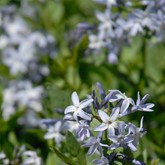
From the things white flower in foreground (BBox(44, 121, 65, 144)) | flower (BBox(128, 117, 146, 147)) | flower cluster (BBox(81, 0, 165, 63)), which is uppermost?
flower cluster (BBox(81, 0, 165, 63))

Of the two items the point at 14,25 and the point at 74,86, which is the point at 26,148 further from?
the point at 14,25

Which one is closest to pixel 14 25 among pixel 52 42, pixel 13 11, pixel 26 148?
pixel 13 11

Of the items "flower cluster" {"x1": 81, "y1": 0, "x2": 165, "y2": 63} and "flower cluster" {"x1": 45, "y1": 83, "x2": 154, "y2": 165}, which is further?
"flower cluster" {"x1": 81, "y1": 0, "x2": 165, "y2": 63}

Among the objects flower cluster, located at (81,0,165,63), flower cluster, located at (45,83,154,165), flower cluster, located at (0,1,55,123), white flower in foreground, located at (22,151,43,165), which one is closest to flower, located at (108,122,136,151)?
flower cluster, located at (45,83,154,165)

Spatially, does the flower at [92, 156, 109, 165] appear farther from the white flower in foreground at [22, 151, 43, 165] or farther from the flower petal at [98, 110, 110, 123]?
the white flower in foreground at [22, 151, 43, 165]

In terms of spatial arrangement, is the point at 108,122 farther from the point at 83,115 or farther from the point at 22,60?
the point at 22,60

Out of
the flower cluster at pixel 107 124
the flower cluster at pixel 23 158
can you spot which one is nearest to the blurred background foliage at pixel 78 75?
Answer: the flower cluster at pixel 23 158
